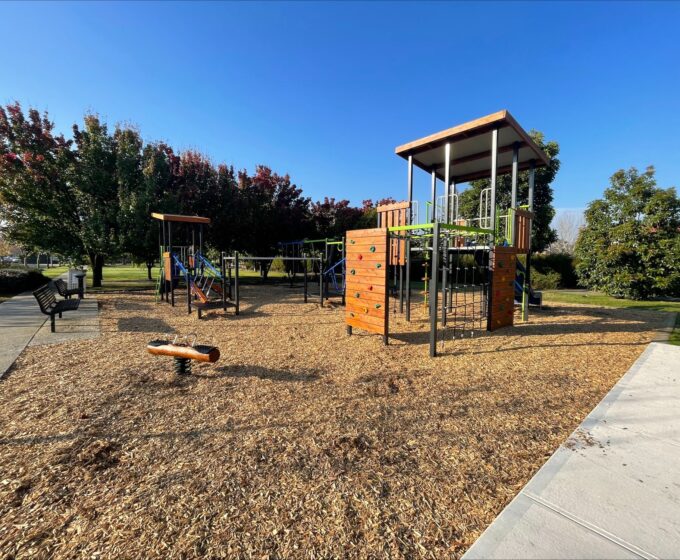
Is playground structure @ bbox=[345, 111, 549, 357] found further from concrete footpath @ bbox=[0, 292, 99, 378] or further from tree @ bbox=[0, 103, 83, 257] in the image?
tree @ bbox=[0, 103, 83, 257]

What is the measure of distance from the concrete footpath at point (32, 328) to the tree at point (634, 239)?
2114cm

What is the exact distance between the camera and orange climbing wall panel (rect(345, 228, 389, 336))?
21.6 feet

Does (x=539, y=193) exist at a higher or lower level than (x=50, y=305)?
higher

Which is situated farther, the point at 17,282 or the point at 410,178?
the point at 17,282

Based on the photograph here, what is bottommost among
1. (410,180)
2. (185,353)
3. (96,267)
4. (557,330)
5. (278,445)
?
(278,445)

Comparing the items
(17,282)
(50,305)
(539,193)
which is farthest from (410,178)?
(17,282)

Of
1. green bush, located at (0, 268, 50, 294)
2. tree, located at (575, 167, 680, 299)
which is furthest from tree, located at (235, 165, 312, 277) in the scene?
tree, located at (575, 167, 680, 299)

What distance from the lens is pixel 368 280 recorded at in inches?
274

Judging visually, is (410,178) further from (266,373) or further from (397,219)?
(266,373)

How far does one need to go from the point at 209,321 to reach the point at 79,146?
1348 cm

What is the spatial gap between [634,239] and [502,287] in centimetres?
1288

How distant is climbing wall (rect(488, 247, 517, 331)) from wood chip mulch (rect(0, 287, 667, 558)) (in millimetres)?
1831

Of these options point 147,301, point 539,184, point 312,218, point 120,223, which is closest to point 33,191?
point 120,223

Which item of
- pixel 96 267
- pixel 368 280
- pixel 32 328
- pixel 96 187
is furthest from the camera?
pixel 96 267
